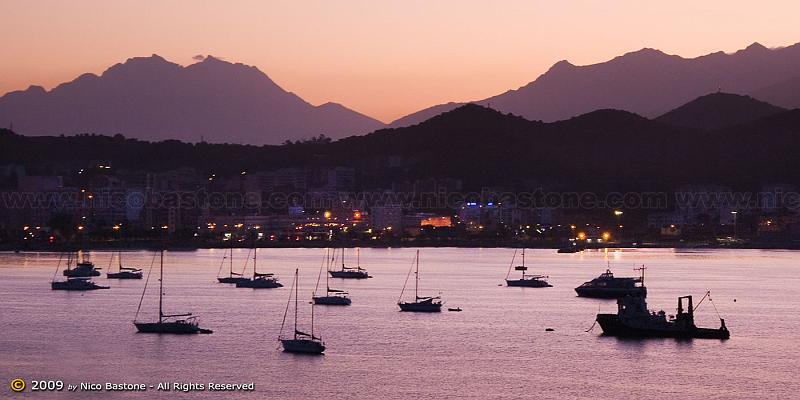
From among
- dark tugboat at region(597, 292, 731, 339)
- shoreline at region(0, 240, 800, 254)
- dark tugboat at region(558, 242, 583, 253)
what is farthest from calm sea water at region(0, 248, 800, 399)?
dark tugboat at region(558, 242, 583, 253)

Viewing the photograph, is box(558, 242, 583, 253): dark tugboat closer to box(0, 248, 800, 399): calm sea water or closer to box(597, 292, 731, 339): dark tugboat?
box(0, 248, 800, 399): calm sea water

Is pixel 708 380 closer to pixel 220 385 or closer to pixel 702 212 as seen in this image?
pixel 220 385

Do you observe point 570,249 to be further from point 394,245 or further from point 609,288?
point 609,288

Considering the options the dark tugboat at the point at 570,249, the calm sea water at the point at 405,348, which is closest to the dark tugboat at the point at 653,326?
the calm sea water at the point at 405,348

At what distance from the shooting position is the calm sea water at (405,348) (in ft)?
112

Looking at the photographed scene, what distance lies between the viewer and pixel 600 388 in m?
34.3

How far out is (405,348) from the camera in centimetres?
4125

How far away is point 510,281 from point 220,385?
142ft

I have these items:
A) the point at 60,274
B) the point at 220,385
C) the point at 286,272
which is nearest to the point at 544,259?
the point at 286,272

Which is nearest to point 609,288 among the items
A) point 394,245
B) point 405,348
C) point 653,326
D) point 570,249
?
point 653,326

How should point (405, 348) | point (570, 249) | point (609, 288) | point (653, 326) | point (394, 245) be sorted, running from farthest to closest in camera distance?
point (394, 245), point (570, 249), point (609, 288), point (653, 326), point (405, 348)

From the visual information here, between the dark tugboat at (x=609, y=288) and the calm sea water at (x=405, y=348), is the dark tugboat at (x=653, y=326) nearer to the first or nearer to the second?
the calm sea water at (x=405, y=348)

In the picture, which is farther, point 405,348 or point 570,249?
point 570,249

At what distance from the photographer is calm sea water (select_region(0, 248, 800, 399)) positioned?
34.2 m
